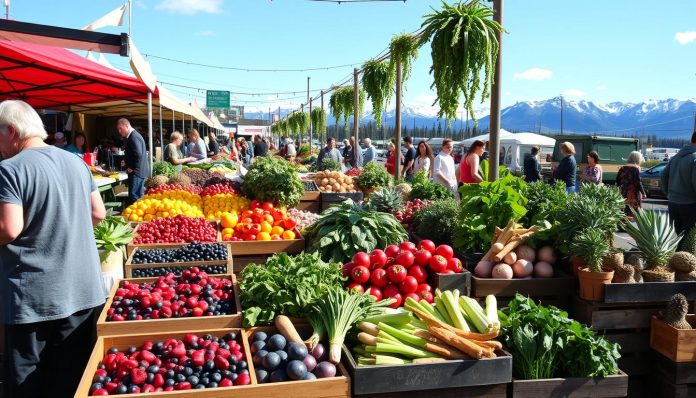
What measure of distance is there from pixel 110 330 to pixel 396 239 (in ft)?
8.23

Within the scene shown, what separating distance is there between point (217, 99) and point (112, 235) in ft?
118

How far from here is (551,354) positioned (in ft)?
10.1

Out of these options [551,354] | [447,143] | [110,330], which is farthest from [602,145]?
[110,330]

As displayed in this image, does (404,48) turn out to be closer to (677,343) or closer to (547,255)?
(547,255)

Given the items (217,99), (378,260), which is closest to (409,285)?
(378,260)

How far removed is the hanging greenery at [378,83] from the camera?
9164 millimetres

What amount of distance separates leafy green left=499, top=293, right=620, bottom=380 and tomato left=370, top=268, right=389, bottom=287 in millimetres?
986

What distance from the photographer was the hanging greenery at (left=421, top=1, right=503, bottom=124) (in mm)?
4441

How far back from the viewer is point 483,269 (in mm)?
4223

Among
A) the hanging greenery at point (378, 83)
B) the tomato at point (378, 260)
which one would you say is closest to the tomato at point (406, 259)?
the tomato at point (378, 260)

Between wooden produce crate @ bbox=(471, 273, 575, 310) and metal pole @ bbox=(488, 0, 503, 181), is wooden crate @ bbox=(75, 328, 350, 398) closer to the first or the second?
wooden produce crate @ bbox=(471, 273, 575, 310)

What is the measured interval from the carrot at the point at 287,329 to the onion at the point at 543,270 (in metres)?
2.13

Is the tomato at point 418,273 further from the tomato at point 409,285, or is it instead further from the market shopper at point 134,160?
the market shopper at point 134,160

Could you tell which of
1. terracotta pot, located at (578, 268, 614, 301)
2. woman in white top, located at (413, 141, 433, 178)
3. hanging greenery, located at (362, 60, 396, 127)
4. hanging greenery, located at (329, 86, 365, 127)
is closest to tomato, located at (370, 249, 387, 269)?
terracotta pot, located at (578, 268, 614, 301)
